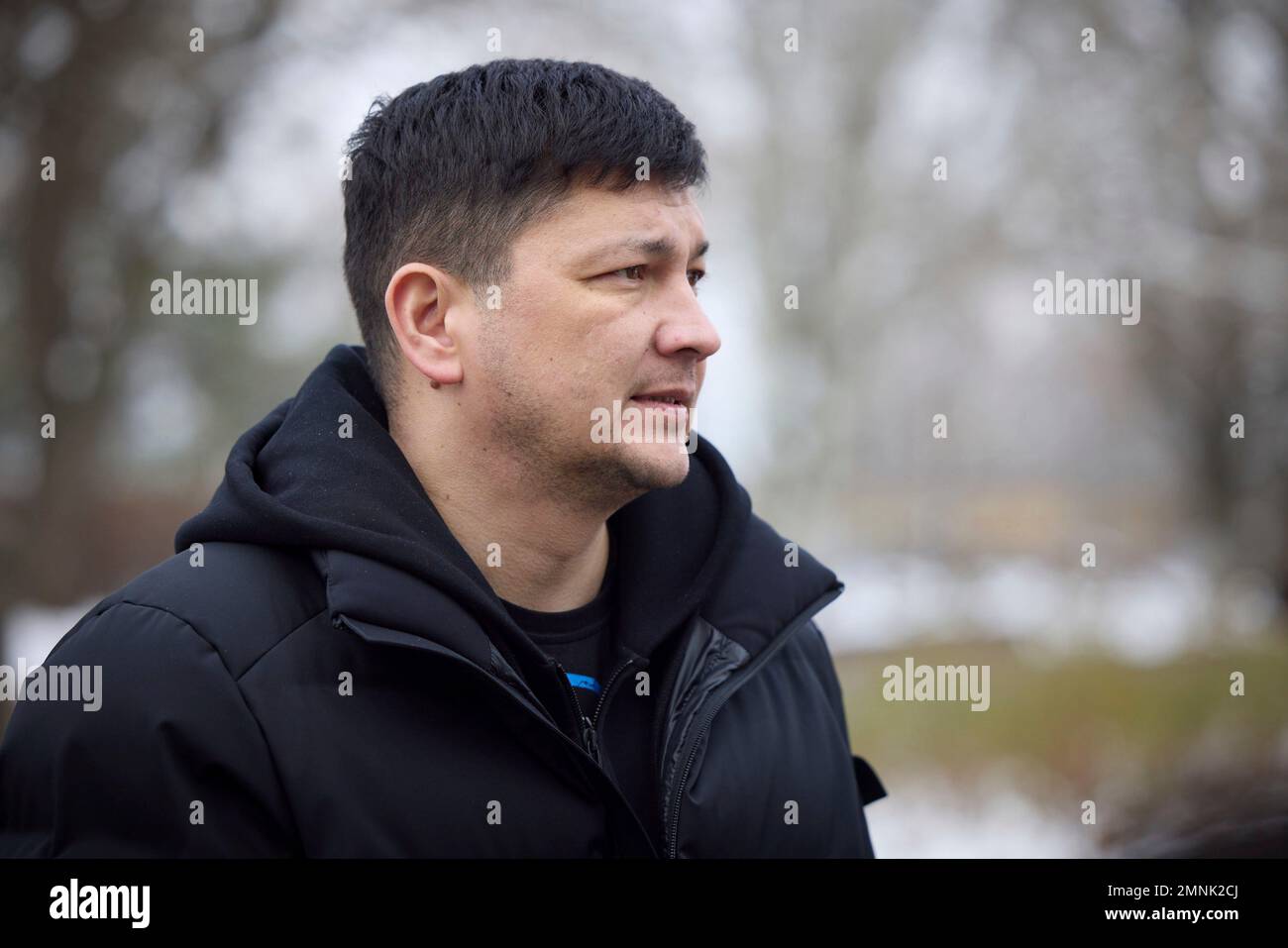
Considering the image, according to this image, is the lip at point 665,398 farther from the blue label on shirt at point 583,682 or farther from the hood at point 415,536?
the blue label on shirt at point 583,682

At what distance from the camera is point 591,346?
207cm

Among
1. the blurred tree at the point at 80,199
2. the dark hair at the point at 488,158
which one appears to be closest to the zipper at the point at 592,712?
the dark hair at the point at 488,158

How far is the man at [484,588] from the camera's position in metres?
1.72

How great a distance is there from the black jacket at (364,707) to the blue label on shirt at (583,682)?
4cm

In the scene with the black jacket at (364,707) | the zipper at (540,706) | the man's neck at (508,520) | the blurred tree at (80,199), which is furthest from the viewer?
the blurred tree at (80,199)

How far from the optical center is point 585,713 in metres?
2.04

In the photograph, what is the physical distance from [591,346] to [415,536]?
472mm

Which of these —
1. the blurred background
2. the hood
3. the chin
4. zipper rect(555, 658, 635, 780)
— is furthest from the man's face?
the blurred background

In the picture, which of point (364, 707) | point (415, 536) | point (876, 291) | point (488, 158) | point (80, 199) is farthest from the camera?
point (876, 291)

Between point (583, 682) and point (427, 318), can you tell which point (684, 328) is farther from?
point (583, 682)

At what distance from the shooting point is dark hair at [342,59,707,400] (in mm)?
2119

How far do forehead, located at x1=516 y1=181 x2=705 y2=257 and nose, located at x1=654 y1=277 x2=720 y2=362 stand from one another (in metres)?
0.10

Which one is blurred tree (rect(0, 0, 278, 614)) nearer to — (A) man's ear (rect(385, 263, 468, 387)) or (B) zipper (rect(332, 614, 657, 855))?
(A) man's ear (rect(385, 263, 468, 387))

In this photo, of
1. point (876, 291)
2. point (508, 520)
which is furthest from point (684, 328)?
point (876, 291)
